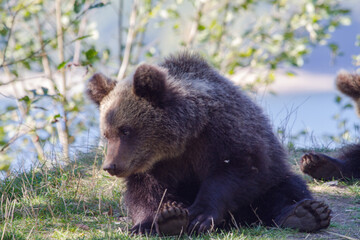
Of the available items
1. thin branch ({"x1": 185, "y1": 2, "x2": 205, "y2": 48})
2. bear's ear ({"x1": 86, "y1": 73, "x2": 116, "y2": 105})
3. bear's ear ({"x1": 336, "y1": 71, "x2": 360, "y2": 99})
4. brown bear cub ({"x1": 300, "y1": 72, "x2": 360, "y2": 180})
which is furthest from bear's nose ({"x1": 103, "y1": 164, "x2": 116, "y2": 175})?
thin branch ({"x1": 185, "y1": 2, "x2": 205, "y2": 48})

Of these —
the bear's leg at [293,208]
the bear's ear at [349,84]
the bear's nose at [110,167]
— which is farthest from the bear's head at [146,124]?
the bear's ear at [349,84]

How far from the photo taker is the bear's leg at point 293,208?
4086mm

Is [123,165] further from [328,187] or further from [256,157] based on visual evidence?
[328,187]

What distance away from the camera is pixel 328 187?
18.7ft

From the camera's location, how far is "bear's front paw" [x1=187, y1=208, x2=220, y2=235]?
13.1ft

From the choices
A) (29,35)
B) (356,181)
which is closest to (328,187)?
(356,181)

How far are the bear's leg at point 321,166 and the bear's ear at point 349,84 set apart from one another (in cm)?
127

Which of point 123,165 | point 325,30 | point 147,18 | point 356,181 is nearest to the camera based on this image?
point 123,165

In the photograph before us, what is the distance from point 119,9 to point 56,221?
309 inches

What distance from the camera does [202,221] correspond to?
13.2 ft

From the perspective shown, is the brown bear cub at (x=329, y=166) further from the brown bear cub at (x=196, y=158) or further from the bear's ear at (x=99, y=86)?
the bear's ear at (x=99, y=86)

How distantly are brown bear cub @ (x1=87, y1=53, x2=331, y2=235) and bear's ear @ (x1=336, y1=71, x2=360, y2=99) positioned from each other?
8.13ft

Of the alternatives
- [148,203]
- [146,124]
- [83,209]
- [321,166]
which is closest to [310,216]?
[148,203]

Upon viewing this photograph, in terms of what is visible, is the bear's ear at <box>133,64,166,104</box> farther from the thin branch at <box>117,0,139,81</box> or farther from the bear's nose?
the thin branch at <box>117,0,139,81</box>
